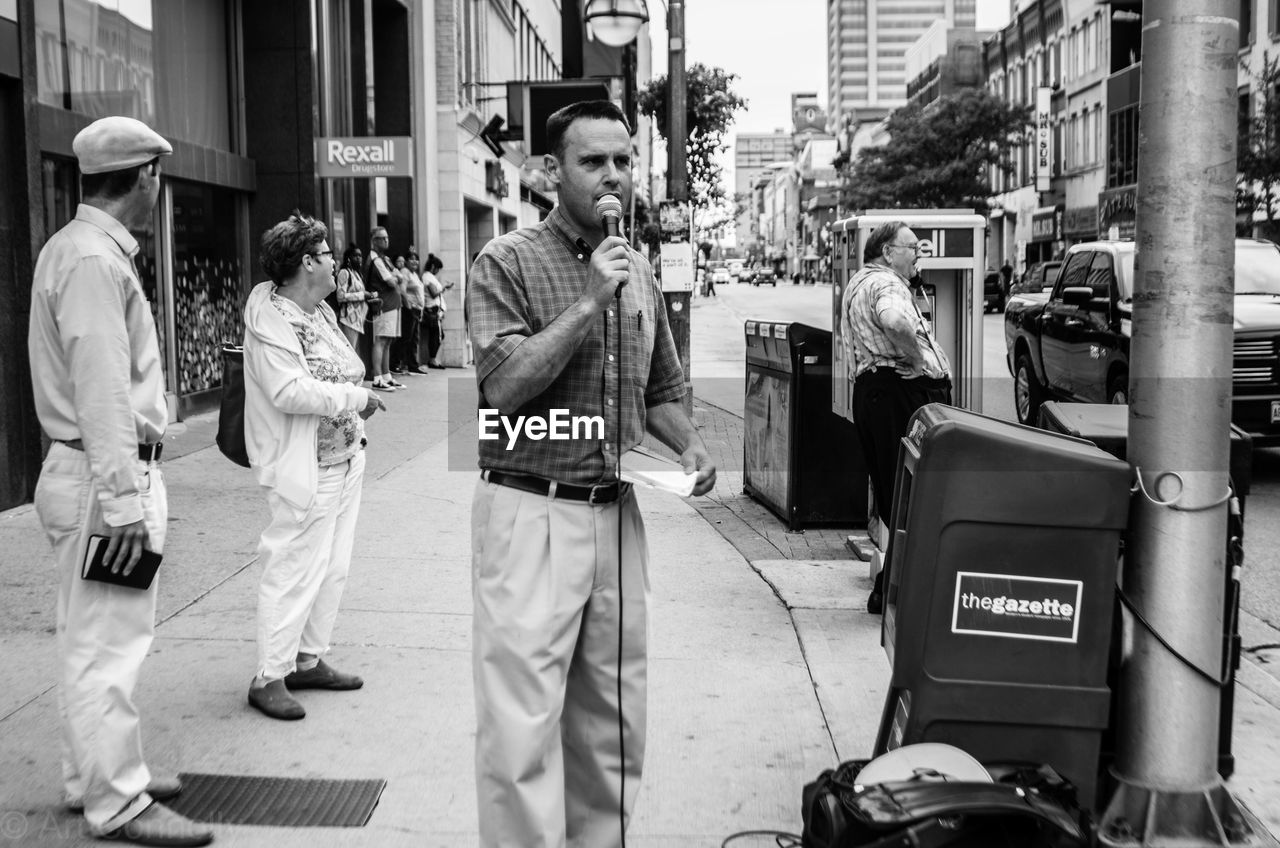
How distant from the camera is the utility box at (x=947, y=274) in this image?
795 cm

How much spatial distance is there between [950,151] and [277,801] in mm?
64479

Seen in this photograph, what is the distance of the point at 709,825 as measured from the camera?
157 inches

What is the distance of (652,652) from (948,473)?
2575 millimetres

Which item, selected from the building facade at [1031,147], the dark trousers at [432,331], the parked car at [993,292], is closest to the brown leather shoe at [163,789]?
the dark trousers at [432,331]

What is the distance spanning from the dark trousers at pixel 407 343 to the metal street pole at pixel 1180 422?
16605 mm

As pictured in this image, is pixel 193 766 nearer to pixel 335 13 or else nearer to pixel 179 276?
pixel 179 276

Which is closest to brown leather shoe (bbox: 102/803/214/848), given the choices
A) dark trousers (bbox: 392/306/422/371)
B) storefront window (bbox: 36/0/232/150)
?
storefront window (bbox: 36/0/232/150)

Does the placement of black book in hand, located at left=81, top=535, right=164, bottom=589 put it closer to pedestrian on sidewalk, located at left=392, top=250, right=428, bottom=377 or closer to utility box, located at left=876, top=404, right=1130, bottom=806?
utility box, located at left=876, top=404, right=1130, bottom=806

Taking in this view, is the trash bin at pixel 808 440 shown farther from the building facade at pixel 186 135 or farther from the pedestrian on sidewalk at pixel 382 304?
the pedestrian on sidewalk at pixel 382 304

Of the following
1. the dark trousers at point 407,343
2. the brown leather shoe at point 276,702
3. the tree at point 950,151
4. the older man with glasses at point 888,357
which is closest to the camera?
the brown leather shoe at point 276,702

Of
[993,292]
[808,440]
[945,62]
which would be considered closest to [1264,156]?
[993,292]

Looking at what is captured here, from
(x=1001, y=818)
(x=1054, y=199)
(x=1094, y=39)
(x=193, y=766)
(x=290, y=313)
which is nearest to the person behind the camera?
(x=1001, y=818)

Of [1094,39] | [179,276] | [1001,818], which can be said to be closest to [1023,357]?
[179,276]

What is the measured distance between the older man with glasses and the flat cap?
11.9 feet
